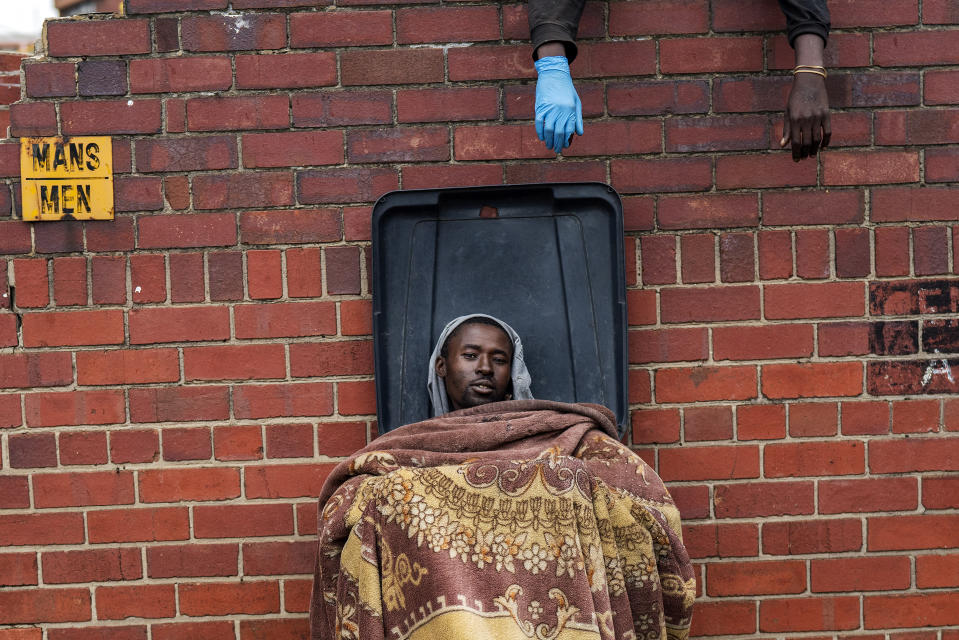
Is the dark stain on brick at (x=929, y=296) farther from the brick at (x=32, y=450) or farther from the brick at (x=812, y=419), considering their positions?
the brick at (x=32, y=450)

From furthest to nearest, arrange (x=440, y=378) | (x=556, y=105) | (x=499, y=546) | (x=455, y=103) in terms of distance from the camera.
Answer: (x=455, y=103), (x=440, y=378), (x=556, y=105), (x=499, y=546)

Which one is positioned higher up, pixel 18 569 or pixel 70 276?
pixel 70 276

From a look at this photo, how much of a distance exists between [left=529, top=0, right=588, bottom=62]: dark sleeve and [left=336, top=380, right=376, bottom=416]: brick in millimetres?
1033

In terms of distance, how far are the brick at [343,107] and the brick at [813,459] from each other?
1.47 meters

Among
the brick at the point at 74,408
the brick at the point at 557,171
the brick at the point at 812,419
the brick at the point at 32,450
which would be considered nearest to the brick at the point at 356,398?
the brick at the point at 74,408

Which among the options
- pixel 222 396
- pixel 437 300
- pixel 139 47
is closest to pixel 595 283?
pixel 437 300

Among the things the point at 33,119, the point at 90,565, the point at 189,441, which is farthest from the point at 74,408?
the point at 33,119

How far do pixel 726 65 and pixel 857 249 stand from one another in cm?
64

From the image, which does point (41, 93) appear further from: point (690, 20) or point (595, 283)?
point (690, 20)

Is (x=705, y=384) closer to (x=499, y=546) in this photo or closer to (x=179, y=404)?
(x=499, y=546)

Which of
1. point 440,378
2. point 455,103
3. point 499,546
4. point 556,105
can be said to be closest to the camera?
point 499,546

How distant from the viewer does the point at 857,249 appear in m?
2.37

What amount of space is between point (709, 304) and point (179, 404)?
5.08 ft

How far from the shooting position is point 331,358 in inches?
93.7
